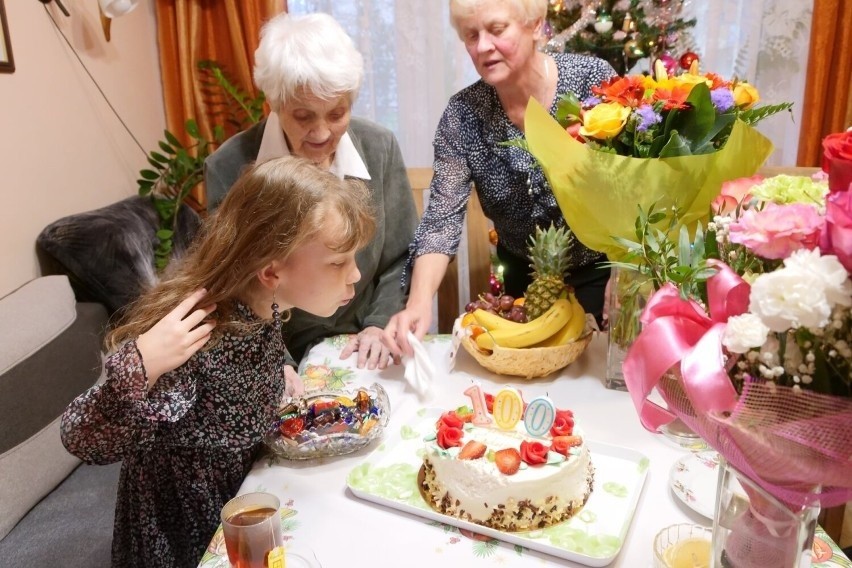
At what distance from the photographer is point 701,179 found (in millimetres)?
1119

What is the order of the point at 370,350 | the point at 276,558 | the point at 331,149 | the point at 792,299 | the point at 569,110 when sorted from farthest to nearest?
the point at 331,149 < the point at 370,350 < the point at 569,110 < the point at 276,558 < the point at 792,299

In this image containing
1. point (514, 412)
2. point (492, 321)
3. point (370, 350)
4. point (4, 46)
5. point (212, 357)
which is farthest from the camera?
point (4, 46)

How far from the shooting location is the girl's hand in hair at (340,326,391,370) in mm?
1495

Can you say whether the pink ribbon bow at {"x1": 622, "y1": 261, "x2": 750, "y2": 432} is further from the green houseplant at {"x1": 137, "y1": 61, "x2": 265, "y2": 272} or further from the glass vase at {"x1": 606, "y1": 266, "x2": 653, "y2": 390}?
the green houseplant at {"x1": 137, "y1": 61, "x2": 265, "y2": 272}

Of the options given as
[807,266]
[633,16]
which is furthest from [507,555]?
[633,16]

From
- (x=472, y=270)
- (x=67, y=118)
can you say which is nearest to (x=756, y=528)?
(x=472, y=270)

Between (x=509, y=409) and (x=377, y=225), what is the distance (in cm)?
95

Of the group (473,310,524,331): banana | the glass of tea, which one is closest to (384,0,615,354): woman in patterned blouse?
(473,310,524,331): banana

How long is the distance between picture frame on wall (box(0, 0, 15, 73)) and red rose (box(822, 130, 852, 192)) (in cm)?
227

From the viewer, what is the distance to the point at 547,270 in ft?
4.68

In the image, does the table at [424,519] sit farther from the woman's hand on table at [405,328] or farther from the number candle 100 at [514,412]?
the number candle 100 at [514,412]

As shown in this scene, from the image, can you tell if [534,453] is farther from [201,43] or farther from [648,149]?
[201,43]

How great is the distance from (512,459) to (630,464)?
0.23m

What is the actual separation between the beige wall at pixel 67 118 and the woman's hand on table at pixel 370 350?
1.19 m
